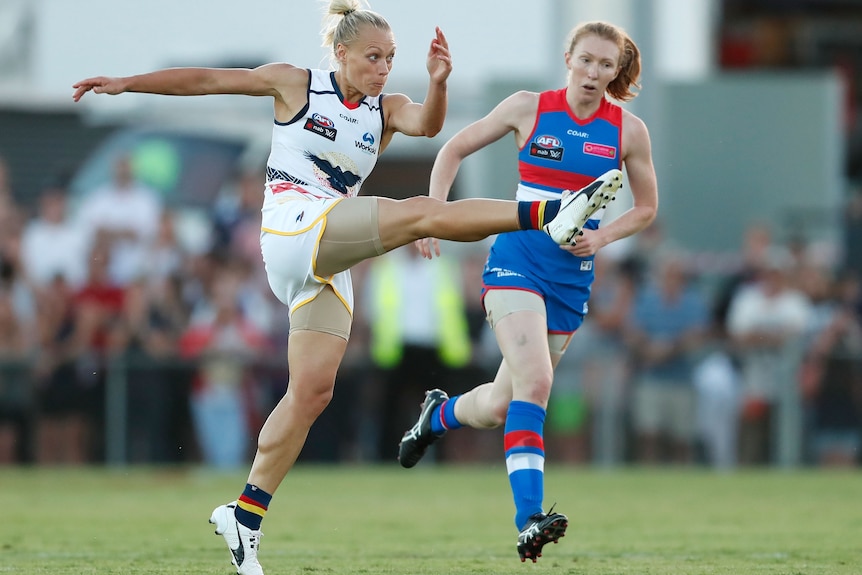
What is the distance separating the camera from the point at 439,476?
45.5 feet

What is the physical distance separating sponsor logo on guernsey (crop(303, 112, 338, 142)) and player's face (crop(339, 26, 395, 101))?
0.17 metres

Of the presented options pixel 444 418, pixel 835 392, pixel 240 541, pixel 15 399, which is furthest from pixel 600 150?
pixel 15 399

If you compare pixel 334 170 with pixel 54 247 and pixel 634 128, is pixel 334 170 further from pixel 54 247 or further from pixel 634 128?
pixel 54 247

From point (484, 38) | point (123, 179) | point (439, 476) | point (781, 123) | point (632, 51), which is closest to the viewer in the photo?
point (632, 51)

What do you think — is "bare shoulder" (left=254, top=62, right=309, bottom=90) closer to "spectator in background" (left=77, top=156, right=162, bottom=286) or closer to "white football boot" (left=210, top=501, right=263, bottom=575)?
"white football boot" (left=210, top=501, right=263, bottom=575)

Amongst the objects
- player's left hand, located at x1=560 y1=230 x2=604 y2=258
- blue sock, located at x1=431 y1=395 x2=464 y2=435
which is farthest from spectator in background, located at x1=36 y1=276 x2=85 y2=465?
player's left hand, located at x1=560 y1=230 x2=604 y2=258

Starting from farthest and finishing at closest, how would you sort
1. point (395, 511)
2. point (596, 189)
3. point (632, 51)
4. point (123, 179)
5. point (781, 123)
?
point (781, 123) → point (123, 179) → point (395, 511) → point (632, 51) → point (596, 189)

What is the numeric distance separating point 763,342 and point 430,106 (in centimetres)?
782

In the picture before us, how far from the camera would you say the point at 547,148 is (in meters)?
7.61

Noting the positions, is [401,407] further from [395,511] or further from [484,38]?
[484,38]

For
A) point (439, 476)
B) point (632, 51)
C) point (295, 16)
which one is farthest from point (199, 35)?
point (632, 51)

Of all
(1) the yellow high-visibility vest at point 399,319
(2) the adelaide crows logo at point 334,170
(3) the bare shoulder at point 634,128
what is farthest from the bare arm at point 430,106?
(1) the yellow high-visibility vest at point 399,319

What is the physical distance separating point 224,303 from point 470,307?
2327 mm

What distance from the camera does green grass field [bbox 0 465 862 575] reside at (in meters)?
7.46
